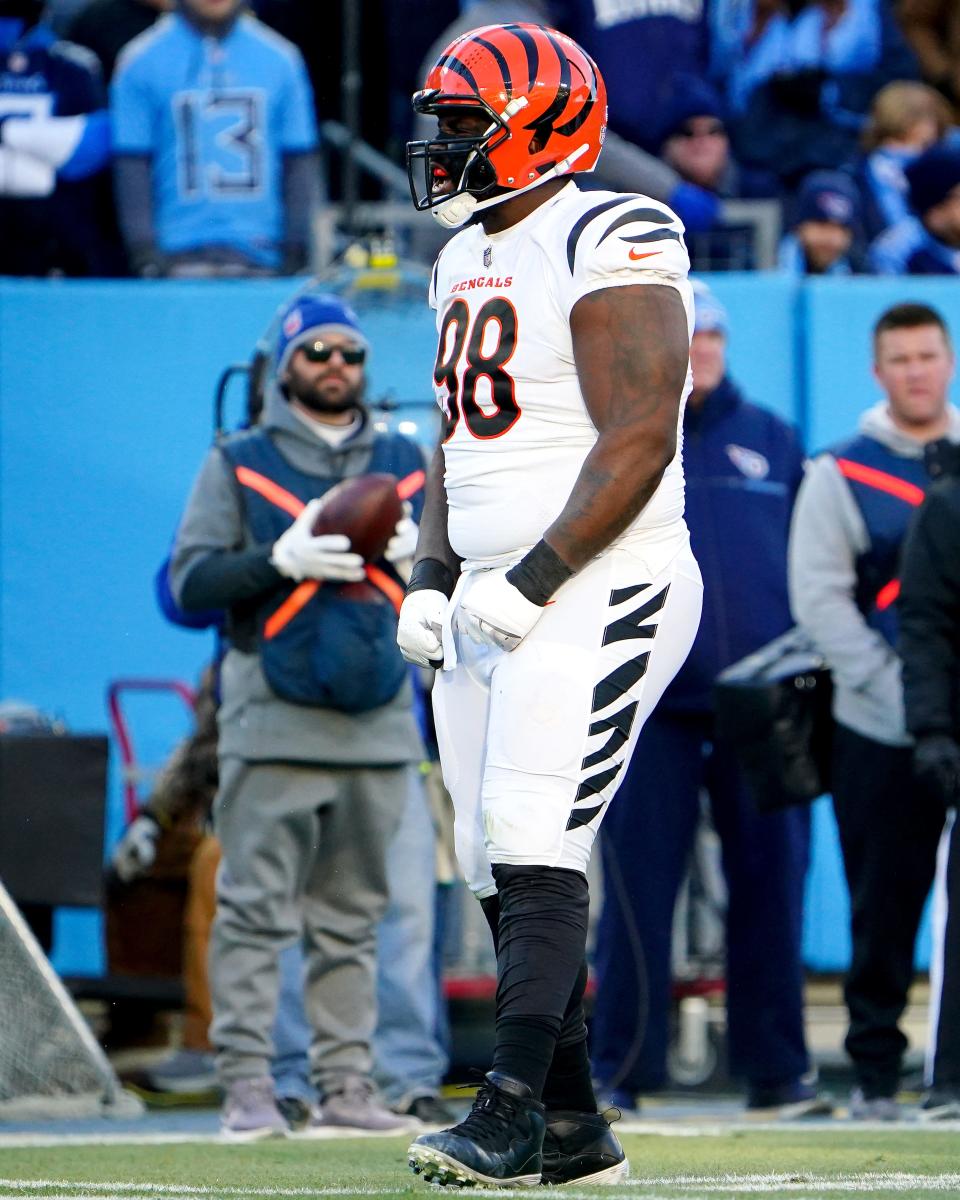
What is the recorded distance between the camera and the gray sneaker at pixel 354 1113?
18.2 ft

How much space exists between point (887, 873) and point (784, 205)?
4161mm

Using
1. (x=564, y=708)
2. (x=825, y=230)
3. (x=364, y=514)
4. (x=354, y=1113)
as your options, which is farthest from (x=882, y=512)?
(x=564, y=708)

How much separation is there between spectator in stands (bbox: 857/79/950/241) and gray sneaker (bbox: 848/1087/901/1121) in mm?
4297

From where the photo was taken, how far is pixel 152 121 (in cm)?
863

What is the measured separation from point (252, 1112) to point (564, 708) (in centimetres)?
225

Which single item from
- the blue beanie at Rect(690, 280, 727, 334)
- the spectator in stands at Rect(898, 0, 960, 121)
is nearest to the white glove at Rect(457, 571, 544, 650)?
the blue beanie at Rect(690, 280, 727, 334)

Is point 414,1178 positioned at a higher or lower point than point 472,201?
lower

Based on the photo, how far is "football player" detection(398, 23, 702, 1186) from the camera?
359 cm

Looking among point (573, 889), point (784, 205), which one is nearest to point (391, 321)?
point (784, 205)

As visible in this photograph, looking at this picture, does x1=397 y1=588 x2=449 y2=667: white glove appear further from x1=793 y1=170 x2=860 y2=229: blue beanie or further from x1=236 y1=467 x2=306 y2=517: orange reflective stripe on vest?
x1=793 y1=170 x2=860 y2=229: blue beanie

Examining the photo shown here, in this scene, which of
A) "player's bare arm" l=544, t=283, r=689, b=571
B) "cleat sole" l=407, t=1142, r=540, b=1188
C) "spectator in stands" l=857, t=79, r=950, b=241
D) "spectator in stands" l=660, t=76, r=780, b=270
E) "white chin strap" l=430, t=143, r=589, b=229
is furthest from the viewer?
"spectator in stands" l=857, t=79, r=950, b=241

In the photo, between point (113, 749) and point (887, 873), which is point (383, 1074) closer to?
point (887, 873)

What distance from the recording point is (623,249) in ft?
12.0

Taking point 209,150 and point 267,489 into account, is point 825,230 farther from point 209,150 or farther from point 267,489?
point 267,489
